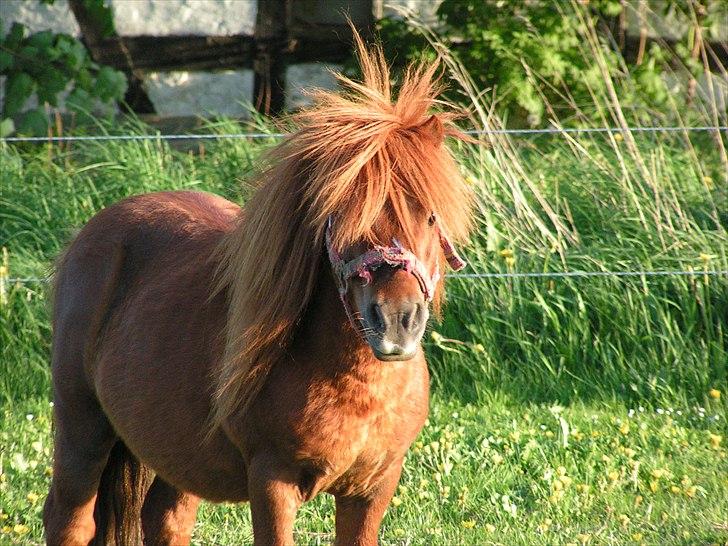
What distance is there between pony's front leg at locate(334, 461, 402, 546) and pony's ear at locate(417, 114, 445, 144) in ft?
2.91

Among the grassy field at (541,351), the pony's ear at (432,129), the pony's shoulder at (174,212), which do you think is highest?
the pony's ear at (432,129)

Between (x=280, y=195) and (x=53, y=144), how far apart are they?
17.3ft

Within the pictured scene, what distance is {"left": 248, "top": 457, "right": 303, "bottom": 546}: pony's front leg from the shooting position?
2.74 metres

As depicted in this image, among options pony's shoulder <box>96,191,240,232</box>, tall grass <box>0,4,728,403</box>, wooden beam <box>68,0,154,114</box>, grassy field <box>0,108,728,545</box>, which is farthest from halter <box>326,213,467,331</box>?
wooden beam <box>68,0,154,114</box>

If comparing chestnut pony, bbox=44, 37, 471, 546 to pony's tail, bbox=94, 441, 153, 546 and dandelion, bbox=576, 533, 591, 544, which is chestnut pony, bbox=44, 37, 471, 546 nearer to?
pony's tail, bbox=94, 441, 153, 546

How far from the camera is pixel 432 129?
2793mm

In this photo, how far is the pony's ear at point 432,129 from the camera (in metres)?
2.78

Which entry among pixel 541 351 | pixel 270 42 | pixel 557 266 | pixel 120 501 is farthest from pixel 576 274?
pixel 270 42

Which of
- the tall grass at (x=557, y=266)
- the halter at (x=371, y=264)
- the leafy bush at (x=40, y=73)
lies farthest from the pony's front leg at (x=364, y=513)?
the leafy bush at (x=40, y=73)

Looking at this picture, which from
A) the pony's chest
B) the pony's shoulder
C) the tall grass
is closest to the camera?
the pony's chest

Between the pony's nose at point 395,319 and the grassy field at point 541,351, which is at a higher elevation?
the pony's nose at point 395,319

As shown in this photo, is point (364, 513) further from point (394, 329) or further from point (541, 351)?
point (541, 351)

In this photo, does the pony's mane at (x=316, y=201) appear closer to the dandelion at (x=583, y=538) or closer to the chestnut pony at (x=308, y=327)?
the chestnut pony at (x=308, y=327)

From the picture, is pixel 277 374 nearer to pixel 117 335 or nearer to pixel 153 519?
pixel 117 335
